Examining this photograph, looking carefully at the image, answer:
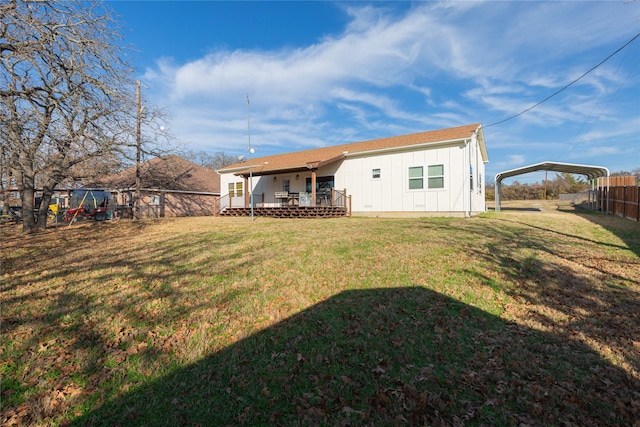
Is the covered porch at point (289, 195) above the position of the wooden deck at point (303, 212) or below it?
above

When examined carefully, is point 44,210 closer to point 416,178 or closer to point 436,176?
point 416,178

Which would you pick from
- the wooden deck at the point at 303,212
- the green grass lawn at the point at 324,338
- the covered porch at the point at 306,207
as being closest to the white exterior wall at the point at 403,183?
the covered porch at the point at 306,207

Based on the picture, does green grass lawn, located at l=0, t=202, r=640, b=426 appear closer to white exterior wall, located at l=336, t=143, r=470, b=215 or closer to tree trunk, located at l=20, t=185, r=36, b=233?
tree trunk, located at l=20, t=185, r=36, b=233

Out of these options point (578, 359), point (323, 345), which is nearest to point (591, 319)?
point (578, 359)

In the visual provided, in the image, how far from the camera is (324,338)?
3.63 metres

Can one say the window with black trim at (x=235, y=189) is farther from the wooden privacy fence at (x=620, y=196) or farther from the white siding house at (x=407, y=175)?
the wooden privacy fence at (x=620, y=196)

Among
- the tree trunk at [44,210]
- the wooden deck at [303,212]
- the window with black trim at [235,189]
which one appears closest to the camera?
the tree trunk at [44,210]

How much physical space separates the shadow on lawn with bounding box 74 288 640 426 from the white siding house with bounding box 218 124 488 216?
37.4 feet

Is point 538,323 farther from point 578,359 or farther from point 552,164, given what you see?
point 552,164

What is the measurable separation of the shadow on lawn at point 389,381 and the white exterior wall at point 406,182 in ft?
37.1

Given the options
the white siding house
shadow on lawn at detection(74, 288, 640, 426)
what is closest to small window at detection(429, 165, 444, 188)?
the white siding house

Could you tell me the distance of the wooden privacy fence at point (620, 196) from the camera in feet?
42.8

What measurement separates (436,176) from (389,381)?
13374 mm

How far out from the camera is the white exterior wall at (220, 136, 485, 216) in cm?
1420
